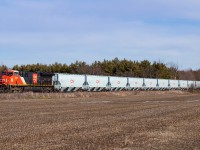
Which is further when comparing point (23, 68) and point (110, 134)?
point (23, 68)

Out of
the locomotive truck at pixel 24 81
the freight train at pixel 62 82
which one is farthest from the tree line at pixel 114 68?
the locomotive truck at pixel 24 81

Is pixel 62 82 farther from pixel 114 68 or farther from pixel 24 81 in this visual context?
pixel 114 68

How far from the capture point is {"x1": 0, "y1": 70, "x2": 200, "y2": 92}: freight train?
149ft

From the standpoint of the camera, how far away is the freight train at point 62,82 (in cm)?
4554

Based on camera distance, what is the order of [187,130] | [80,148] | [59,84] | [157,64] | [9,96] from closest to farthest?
[80,148] < [187,130] < [9,96] < [59,84] < [157,64]

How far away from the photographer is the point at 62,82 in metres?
52.7

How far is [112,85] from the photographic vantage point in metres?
64.3

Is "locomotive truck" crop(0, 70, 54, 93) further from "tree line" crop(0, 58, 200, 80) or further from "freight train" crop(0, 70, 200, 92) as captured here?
"tree line" crop(0, 58, 200, 80)

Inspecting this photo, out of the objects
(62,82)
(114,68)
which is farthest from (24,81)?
(114,68)

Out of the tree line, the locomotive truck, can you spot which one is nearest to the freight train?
the locomotive truck

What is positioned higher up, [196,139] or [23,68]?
[23,68]

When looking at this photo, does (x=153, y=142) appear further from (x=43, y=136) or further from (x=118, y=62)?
(x=118, y=62)

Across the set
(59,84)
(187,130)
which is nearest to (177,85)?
(59,84)

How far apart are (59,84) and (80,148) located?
43.2m
